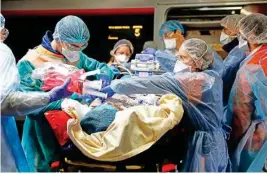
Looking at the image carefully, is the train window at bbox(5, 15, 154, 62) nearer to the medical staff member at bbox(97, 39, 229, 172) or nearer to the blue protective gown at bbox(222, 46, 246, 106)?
the blue protective gown at bbox(222, 46, 246, 106)

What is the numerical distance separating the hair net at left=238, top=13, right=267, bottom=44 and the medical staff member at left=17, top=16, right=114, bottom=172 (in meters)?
1.07

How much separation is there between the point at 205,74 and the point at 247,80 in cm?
36

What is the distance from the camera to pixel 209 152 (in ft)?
7.18

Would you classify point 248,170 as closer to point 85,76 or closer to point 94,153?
point 94,153

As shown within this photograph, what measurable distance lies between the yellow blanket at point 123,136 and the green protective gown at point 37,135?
0.32 m

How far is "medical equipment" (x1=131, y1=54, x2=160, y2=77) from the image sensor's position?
8.86 ft

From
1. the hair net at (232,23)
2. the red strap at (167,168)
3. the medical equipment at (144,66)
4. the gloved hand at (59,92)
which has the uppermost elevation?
the hair net at (232,23)

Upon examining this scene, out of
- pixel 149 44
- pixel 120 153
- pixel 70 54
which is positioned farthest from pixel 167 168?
pixel 149 44

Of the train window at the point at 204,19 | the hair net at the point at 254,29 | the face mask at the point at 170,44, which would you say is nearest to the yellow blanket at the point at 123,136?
the hair net at the point at 254,29

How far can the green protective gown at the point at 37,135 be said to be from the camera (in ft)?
6.99

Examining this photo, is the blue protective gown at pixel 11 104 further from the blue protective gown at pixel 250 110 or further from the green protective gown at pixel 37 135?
the blue protective gown at pixel 250 110

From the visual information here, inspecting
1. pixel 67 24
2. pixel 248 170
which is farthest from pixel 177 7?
pixel 248 170

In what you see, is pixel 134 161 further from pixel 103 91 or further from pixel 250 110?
pixel 250 110

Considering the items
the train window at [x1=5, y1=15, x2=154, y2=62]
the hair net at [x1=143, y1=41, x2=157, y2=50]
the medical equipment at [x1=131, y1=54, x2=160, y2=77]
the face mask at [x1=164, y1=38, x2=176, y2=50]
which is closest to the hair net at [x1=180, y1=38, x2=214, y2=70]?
the medical equipment at [x1=131, y1=54, x2=160, y2=77]
